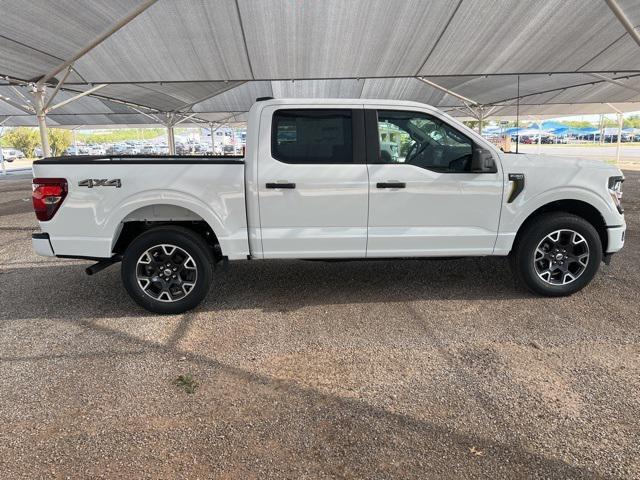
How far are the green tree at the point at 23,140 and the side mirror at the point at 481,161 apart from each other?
56.3 m

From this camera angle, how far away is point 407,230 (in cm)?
454

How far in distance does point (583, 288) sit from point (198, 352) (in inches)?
159

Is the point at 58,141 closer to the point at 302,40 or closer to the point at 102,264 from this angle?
the point at 302,40

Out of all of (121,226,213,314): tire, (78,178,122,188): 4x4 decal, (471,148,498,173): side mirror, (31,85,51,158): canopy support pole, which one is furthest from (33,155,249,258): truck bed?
(31,85,51,158): canopy support pole

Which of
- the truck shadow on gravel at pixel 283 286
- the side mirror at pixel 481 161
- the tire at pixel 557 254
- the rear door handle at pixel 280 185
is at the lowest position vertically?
the truck shadow on gravel at pixel 283 286

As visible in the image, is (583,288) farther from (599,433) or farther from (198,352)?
(198,352)

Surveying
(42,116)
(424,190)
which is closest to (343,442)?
(424,190)

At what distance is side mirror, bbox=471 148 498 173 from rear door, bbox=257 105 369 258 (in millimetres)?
1000

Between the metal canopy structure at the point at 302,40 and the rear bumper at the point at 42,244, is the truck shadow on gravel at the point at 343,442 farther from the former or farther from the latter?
the metal canopy structure at the point at 302,40

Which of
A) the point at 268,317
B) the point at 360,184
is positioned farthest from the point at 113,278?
the point at 360,184

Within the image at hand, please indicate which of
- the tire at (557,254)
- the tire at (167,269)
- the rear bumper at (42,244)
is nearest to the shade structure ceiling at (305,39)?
the tire at (557,254)

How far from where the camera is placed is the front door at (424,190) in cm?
444

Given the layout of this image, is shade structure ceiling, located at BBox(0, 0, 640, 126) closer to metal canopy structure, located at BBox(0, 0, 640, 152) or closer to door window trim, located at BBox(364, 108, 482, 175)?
metal canopy structure, located at BBox(0, 0, 640, 152)

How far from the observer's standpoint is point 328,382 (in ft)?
10.7
